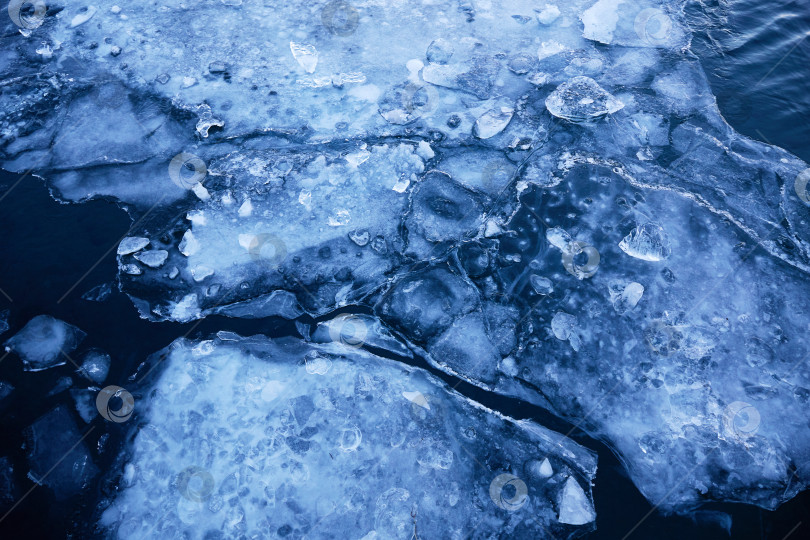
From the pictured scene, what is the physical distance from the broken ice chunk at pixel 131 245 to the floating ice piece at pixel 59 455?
0.72 meters

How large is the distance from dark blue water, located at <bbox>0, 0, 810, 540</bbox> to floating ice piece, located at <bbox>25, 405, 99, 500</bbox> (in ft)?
0.11

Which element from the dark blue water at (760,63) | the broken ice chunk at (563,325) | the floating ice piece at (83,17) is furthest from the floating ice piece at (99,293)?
the dark blue water at (760,63)

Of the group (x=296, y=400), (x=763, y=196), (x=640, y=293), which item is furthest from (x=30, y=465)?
(x=763, y=196)

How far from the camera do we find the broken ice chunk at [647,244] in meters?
1.99

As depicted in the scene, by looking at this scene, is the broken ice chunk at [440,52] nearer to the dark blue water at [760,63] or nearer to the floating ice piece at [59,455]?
the dark blue water at [760,63]

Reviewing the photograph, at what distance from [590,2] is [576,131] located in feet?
4.11

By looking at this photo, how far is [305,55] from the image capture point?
2.62 meters

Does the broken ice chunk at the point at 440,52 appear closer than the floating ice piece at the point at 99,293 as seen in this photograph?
No

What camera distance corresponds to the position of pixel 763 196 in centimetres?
219

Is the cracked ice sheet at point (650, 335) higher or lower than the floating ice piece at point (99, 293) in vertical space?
higher

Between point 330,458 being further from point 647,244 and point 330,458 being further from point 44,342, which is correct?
point 647,244

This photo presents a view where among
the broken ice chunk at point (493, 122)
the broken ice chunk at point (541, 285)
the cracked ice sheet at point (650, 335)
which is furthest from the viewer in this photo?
the broken ice chunk at point (493, 122)

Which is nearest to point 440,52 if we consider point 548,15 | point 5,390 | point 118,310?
point 548,15

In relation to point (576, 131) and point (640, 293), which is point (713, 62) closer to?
point (576, 131)
